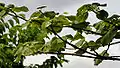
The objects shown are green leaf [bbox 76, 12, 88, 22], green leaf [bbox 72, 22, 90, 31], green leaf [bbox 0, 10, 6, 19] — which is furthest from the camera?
green leaf [bbox 0, 10, 6, 19]

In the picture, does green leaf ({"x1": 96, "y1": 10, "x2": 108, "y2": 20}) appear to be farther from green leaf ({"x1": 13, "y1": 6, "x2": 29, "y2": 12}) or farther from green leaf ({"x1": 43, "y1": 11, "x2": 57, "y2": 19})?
green leaf ({"x1": 13, "y1": 6, "x2": 29, "y2": 12})

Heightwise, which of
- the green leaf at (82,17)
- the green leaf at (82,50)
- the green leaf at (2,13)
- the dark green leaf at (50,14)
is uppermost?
the green leaf at (2,13)

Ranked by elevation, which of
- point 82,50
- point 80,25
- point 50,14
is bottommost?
point 82,50

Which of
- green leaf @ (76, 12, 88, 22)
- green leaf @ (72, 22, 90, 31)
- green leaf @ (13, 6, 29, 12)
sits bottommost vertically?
green leaf @ (72, 22, 90, 31)

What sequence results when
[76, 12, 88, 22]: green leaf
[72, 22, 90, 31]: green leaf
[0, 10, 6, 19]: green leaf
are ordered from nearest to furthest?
[72, 22, 90, 31]: green leaf → [76, 12, 88, 22]: green leaf → [0, 10, 6, 19]: green leaf

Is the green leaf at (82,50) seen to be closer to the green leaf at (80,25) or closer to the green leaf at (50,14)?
the green leaf at (80,25)

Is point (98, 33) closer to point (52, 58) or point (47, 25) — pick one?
point (47, 25)

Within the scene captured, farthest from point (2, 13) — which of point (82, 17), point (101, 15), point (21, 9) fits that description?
point (101, 15)

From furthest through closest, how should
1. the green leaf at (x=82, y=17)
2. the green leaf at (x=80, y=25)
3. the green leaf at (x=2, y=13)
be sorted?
the green leaf at (x=2, y=13) → the green leaf at (x=82, y=17) → the green leaf at (x=80, y=25)

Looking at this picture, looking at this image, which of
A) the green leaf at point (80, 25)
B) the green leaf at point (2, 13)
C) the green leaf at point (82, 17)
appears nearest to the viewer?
the green leaf at point (80, 25)

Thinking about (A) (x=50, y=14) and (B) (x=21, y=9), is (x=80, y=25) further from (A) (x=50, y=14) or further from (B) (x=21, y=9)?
(B) (x=21, y=9)

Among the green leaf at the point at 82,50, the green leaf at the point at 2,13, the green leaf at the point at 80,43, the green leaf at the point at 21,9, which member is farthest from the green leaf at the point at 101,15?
the green leaf at the point at 2,13

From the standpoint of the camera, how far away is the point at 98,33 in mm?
2494

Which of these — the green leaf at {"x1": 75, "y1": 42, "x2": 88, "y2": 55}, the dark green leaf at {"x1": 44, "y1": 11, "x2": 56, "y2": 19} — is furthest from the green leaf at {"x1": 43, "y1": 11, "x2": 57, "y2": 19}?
the green leaf at {"x1": 75, "y1": 42, "x2": 88, "y2": 55}
